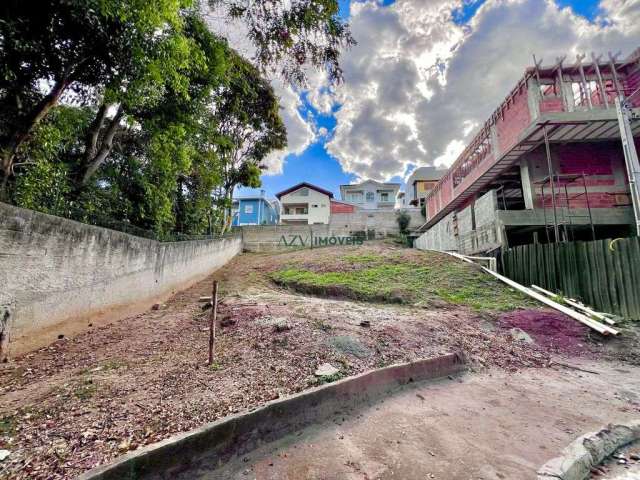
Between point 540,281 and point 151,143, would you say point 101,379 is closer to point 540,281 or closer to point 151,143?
point 151,143

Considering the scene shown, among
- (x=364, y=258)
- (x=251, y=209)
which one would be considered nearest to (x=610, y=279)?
(x=364, y=258)

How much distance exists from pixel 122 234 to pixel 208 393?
4.09m

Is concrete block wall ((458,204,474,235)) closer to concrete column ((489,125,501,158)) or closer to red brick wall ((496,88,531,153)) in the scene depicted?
concrete column ((489,125,501,158))

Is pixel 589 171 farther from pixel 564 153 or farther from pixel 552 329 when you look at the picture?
pixel 552 329

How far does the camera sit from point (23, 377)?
2.92 m

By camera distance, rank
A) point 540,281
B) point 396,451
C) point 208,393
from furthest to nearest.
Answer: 1. point 540,281
2. point 208,393
3. point 396,451

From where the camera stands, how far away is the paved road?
178 cm

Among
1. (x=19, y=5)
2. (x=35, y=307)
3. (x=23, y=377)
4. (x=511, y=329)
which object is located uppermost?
(x=19, y=5)

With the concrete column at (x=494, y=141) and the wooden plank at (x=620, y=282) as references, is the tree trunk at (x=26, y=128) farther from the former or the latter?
the concrete column at (x=494, y=141)

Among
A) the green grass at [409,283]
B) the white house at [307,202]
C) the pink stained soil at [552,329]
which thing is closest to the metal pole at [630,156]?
the green grass at [409,283]

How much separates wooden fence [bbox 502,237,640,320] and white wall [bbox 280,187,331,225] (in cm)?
2296

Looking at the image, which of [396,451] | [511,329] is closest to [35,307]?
[396,451]

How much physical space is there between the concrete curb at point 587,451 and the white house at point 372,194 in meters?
30.2

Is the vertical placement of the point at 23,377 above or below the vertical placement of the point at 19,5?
below
